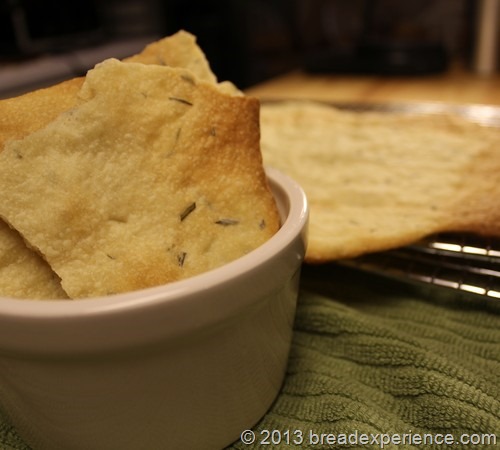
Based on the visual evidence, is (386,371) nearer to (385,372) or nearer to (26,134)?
(385,372)

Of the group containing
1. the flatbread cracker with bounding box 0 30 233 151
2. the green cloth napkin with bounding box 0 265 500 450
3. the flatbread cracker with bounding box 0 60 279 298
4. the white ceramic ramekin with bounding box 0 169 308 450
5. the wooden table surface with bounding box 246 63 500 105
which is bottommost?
the wooden table surface with bounding box 246 63 500 105

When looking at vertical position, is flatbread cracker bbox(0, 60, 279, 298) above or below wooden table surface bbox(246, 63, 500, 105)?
above

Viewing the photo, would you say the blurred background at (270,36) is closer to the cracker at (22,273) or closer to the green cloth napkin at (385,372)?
the green cloth napkin at (385,372)

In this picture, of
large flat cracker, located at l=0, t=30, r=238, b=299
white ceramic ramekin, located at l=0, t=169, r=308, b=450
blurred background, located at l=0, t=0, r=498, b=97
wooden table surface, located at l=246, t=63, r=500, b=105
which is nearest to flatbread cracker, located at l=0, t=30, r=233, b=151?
large flat cracker, located at l=0, t=30, r=238, b=299

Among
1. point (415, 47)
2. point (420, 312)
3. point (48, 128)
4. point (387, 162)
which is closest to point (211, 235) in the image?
point (48, 128)

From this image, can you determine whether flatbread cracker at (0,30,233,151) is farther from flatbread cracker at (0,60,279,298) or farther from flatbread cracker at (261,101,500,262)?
flatbread cracker at (261,101,500,262)

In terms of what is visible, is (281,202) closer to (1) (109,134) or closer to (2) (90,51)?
(1) (109,134)
